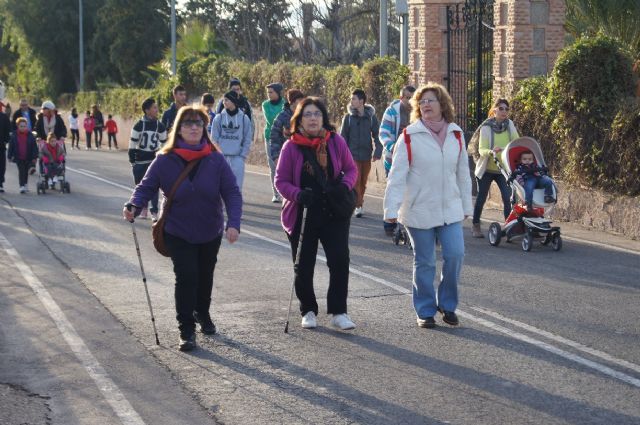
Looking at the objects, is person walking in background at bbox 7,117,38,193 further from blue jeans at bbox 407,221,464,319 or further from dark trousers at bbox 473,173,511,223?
blue jeans at bbox 407,221,464,319

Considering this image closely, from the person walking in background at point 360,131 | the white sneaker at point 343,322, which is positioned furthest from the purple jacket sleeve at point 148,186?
the person walking in background at point 360,131

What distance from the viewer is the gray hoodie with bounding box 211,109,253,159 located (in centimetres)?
1635

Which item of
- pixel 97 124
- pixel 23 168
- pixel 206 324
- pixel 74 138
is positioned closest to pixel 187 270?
pixel 206 324

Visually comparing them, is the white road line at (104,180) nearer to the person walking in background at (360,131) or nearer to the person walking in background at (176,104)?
the person walking in background at (176,104)

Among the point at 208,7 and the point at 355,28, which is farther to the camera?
the point at 208,7

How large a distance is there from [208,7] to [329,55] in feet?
27.0

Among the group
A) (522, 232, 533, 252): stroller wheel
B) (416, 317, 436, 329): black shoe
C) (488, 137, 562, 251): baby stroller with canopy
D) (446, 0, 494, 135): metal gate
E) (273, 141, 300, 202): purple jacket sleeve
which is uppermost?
(446, 0, 494, 135): metal gate

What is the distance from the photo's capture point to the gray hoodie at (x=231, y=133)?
16345 mm

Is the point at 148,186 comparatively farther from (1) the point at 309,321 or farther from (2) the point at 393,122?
(2) the point at 393,122

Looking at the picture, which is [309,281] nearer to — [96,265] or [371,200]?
[96,265]

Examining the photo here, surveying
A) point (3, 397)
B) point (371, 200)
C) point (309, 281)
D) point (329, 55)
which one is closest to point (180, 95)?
point (371, 200)

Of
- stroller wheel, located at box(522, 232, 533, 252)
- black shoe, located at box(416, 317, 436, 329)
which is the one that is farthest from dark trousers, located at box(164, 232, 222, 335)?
stroller wheel, located at box(522, 232, 533, 252)

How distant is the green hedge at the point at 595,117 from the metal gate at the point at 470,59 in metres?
3.40

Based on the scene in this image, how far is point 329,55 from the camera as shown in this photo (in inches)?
1718
